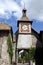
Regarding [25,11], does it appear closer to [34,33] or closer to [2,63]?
[34,33]

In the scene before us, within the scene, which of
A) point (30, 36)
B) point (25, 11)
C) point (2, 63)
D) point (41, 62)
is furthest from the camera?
point (25, 11)

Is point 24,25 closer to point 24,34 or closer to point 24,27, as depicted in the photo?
point 24,27

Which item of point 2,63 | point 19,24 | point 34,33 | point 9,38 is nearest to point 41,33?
point 34,33

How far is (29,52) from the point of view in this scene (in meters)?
53.3

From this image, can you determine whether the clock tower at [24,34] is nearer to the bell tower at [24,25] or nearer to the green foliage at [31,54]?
the bell tower at [24,25]

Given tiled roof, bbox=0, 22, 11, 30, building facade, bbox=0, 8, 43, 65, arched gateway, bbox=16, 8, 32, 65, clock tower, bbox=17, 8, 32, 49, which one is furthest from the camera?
clock tower, bbox=17, 8, 32, 49

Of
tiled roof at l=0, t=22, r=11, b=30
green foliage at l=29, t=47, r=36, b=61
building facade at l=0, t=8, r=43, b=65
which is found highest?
tiled roof at l=0, t=22, r=11, b=30

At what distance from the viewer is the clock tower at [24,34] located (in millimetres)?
55000

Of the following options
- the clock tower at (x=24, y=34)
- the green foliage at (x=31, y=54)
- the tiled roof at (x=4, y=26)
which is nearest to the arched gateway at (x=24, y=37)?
the clock tower at (x=24, y=34)

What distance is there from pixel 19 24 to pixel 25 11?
18.3ft

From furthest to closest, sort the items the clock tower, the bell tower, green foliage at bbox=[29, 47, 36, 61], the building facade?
the bell tower
the clock tower
the building facade
green foliage at bbox=[29, 47, 36, 61]

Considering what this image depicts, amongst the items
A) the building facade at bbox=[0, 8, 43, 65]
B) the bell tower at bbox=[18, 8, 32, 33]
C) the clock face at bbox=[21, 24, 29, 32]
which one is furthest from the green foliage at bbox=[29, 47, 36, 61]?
the clock face at bbox=[21, 24, 29, 32]

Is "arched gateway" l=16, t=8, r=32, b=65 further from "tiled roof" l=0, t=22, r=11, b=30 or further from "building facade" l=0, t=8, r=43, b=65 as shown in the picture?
"tiled roof" l=0, t=22, r=11, b=30

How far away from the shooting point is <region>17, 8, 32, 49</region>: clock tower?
55000 millimetres
